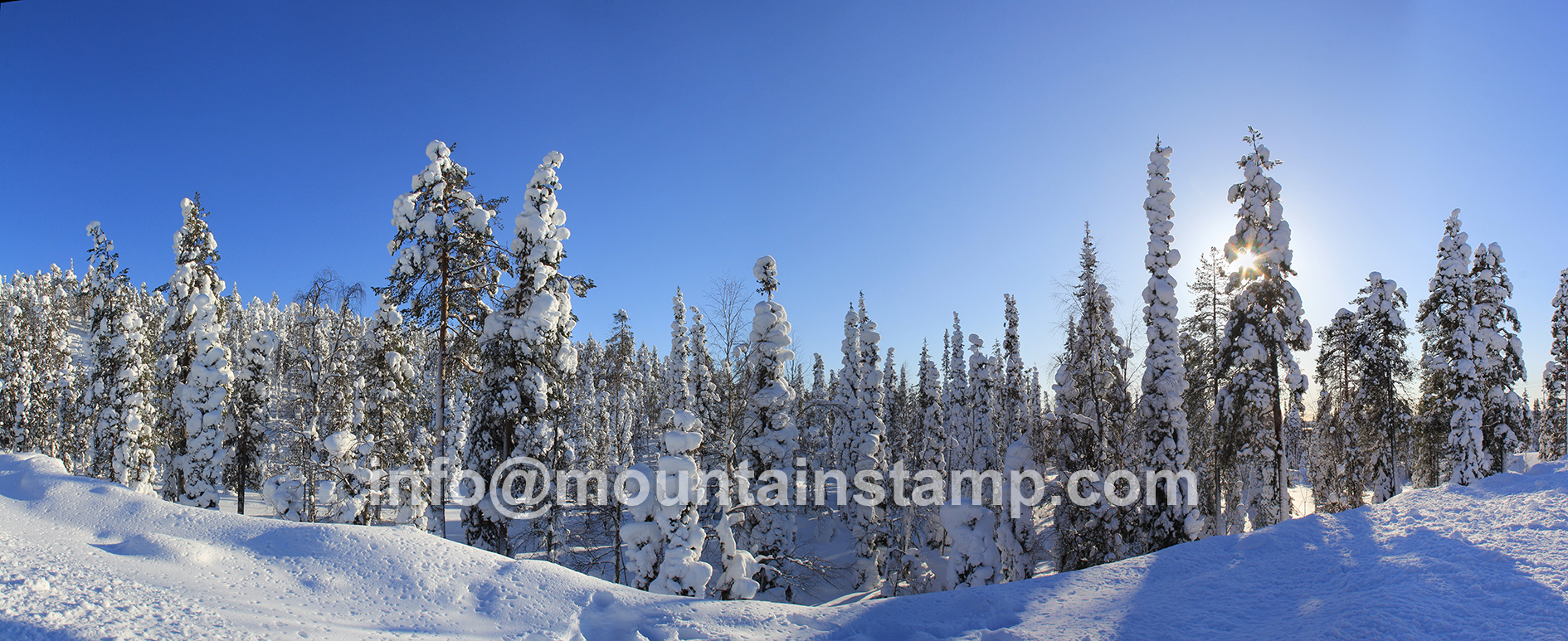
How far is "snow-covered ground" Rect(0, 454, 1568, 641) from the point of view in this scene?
215 inches

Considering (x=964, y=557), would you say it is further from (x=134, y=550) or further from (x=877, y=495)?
→ (x=134, y=550)

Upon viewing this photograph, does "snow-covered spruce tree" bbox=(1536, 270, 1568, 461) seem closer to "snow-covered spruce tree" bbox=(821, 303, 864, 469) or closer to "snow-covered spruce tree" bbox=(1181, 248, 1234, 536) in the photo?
"snow-covered spruce tree" bbox=(1181, 248, 1234, 536)

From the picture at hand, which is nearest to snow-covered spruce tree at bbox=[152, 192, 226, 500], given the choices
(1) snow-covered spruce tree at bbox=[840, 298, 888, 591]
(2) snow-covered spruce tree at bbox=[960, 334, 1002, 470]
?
(1) snow-covered spruce tree at bbox=[840, 298, 888, 591]

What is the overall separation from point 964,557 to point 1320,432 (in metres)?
23.8

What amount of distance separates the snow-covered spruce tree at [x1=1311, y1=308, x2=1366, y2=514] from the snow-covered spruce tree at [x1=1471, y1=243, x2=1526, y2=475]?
328cm

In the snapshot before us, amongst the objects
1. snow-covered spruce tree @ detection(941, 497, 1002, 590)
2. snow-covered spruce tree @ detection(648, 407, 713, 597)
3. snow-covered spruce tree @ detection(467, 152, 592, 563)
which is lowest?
snow-covered spruce tree @ detection(941, 497, 1002, 590)

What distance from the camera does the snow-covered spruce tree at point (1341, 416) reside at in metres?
23.5

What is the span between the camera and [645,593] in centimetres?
809

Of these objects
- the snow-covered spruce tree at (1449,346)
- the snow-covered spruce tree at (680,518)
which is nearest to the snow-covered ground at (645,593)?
the snow-covered spruce tree at (680,518)

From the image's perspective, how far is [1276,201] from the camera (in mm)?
16031

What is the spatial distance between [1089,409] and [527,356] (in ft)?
50.1

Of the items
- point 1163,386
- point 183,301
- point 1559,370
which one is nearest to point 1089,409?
point 1163,386

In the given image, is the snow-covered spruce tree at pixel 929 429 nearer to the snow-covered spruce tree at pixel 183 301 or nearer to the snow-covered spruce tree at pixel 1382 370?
the snow-covered spruce tree at pixel 1382 370

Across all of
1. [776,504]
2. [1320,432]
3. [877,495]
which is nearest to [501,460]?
[776,504]
